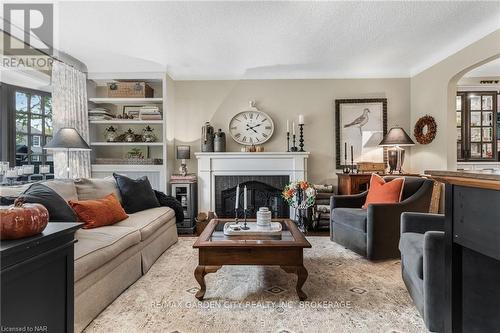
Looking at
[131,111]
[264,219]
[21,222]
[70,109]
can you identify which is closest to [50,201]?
[21,222]

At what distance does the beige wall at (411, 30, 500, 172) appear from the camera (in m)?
3.21

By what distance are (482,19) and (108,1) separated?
11.8 ft

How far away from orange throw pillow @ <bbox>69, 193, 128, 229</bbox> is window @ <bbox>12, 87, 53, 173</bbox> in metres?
1.57

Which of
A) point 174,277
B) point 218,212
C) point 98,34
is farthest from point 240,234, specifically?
point 98,34

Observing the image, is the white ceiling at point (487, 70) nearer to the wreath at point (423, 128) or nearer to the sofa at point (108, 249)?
the wreath at point (423, 128)

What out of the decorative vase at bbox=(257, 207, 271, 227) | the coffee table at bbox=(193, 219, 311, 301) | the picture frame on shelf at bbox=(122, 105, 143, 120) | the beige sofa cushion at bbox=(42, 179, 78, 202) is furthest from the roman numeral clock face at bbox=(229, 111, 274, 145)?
the coffee table at bbox=(193, 219, 311, 301)

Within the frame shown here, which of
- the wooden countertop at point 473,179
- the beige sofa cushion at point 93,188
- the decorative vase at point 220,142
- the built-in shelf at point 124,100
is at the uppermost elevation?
the built-in shelf at point 124,100

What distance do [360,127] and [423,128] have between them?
0.89 metres

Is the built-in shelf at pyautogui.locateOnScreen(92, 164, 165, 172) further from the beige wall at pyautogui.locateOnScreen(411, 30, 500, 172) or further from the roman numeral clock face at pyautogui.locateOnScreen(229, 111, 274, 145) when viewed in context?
the beige wall at pyautogui.locateOnScreen(411, 30, 500, 172)

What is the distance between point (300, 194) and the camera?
3.81 metres

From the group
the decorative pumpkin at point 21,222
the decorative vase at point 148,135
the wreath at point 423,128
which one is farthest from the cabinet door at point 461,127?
the decorative pumpkin at point 21,222

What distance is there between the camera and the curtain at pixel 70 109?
361 cm

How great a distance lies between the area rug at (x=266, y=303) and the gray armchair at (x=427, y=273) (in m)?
0.16

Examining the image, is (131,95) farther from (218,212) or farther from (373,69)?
(373,69)
